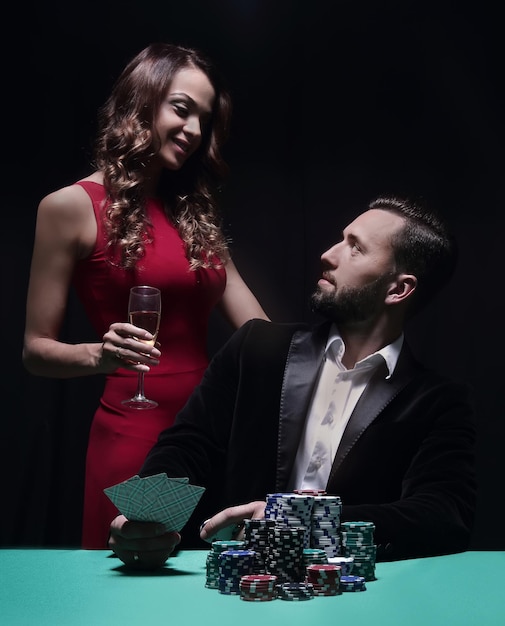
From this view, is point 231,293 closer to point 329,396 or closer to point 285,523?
point 329,396

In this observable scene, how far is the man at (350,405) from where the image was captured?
254 centimetres

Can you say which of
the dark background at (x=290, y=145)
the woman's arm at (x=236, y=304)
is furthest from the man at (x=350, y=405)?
the dark background at (x=290, y=145)

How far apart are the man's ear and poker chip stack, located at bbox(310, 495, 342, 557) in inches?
42.4

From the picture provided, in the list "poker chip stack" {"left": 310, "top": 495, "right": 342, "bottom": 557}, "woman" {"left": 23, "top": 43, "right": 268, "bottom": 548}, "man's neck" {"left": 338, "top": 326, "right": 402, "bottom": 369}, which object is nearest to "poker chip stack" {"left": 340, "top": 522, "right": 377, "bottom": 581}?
"poker chip stack" {"left": 310, "top": 495, "right": 342, "bottom": 557}

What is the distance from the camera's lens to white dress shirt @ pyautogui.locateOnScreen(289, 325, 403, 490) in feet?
8.73

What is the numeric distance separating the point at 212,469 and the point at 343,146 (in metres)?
1.64

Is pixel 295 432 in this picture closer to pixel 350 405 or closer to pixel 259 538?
pixel 350 405

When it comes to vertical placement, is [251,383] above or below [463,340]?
below

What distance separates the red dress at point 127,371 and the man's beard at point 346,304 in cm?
46

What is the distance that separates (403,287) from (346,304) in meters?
0.23

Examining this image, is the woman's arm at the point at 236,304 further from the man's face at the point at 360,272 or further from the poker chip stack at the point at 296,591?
the poker chip stack at the point at 296,591

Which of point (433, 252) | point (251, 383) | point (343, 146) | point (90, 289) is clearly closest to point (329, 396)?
point (251, 383)

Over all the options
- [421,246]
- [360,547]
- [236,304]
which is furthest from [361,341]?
[360,547]

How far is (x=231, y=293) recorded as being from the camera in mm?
3238
